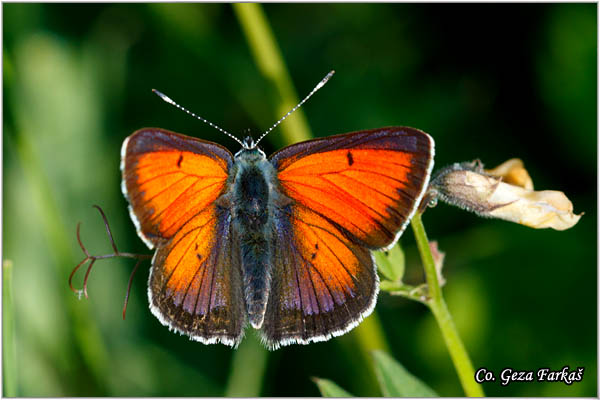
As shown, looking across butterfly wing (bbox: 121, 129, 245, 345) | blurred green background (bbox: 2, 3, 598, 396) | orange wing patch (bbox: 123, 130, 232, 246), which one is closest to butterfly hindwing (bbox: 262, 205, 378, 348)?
butterfly wing (bbox: 121, 129, 245, 345)

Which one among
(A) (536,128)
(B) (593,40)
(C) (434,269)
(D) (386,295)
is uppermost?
(B) (593,40)

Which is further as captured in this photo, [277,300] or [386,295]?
[386,295]

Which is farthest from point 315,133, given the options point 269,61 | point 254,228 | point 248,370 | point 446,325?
point 446,325

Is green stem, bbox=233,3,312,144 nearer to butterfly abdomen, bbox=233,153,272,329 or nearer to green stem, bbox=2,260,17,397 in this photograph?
butterfly abdomen, bbox=233,153,272,329

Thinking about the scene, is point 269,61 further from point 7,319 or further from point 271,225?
point 7,319

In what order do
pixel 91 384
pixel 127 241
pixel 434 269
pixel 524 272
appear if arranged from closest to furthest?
pixel 434 269 < pixel 91 384 < pixel 524 272 < pixel 127 241

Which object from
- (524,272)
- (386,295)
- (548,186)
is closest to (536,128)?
(548,186)

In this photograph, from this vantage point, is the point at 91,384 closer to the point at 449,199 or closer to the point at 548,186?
the point at 449,199
